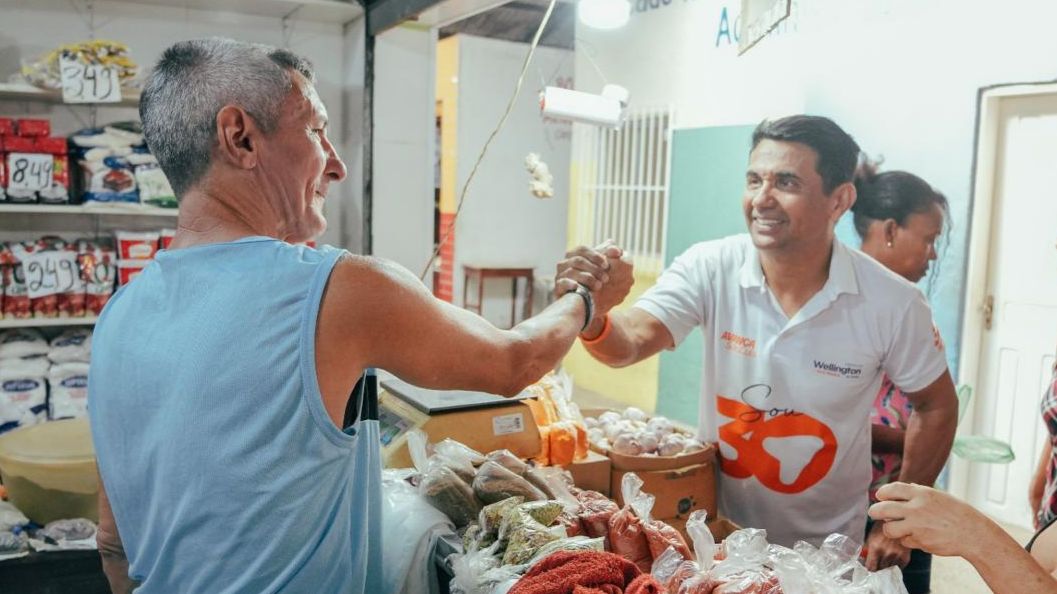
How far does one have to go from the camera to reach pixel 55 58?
3.22m

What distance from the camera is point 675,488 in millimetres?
1897

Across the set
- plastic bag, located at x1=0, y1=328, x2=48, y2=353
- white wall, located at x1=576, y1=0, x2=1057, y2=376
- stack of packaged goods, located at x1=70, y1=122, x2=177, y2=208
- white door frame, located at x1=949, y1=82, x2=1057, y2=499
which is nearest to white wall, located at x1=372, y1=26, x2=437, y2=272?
stack of packaged goods, located at x1=70, y1=122, x2=177, y2=208

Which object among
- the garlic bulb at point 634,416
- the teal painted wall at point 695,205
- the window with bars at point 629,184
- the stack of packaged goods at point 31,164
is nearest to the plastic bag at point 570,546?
the garlic bulb at point 634,416

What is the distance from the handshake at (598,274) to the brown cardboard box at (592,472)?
1.40ft

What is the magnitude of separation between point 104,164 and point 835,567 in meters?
3.37

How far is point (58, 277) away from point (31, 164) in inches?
19.3

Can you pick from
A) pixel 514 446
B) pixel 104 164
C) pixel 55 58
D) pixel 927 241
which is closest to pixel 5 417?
pixel 104 164

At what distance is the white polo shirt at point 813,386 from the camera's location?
1.92m

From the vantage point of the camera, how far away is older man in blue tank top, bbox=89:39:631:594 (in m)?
1.01

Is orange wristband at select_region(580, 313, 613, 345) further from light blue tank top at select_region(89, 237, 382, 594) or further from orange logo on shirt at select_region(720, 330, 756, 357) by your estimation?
light blue tank top at select_region(89, 237, 382, 594)

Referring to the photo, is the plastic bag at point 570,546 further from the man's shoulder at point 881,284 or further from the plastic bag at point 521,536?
the man's shoulder at point 881,284

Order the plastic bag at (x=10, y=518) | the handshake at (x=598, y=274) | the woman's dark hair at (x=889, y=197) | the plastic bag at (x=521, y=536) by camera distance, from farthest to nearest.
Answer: the woman's dark hair at (x=889, y=197) < the plastic bag at (x=10, y=518) < the handshake at (x=598, y=274) < the plastic bag at (x=521, y=536)

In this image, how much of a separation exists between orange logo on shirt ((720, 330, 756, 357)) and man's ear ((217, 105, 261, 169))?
53.8 inches

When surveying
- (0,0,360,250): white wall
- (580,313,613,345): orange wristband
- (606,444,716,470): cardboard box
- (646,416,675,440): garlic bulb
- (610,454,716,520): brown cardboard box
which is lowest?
(610,454,716,520): brown cardboard box
